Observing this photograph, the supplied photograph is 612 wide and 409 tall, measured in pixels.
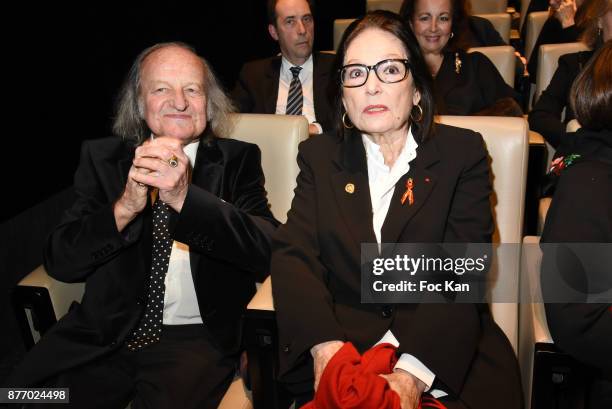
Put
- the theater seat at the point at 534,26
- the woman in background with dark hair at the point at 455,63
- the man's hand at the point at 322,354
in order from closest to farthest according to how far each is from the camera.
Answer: the man's hand at the point at 322,354, the woman in background with dark hair at the point at 455,63, the theater seat at the point at 534,26

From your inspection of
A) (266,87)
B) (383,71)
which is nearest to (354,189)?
(383,71)

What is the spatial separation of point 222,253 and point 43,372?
0.61 metres

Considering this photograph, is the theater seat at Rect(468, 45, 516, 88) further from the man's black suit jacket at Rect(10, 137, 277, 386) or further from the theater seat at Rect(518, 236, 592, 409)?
the theater seat at Rect(518, 236, 592, 409)

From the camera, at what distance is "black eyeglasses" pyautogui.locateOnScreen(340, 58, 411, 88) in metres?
1.63

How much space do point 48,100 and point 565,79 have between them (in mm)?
2739

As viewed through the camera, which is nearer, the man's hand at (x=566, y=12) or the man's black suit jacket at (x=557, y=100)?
the man's black suit jacket at (x=557, y=100)

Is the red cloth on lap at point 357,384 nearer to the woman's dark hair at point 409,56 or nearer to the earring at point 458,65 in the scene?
the woman's dark hair at point 409,56

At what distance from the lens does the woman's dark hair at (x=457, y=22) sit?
2969 millimetres

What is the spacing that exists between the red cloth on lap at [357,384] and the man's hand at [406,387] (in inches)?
1.0

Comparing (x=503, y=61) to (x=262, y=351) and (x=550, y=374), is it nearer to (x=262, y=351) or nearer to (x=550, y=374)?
(x=550, y=374)

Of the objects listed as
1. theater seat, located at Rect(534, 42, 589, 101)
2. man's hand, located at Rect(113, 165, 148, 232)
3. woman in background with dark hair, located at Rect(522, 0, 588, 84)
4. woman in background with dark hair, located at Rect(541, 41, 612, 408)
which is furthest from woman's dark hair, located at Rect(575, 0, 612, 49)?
man's hand, located at Rect(113, 165, 148, 232)

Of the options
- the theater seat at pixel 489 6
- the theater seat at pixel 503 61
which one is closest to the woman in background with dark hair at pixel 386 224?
the theater seat at pixel 503 61

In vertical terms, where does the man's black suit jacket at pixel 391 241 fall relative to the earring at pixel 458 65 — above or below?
Result: below

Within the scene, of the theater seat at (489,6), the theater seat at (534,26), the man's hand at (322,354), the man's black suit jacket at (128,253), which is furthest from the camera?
the theater seat at (489,6)
